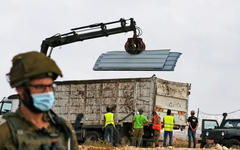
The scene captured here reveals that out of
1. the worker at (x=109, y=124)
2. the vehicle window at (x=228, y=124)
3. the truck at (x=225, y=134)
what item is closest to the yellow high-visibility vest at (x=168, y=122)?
the worker at (x=109, y=124)

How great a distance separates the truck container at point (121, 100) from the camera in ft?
68.4

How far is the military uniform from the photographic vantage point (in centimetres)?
256

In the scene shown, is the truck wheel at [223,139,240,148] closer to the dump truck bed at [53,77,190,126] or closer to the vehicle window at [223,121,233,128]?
the vehicle window at [223,121,233,128]

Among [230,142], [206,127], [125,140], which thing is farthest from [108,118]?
[206,127]

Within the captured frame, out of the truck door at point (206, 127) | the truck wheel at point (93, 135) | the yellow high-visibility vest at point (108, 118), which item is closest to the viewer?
the yellow high-visibility vest at point (108, 118)

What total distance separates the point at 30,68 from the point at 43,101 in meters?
0.17

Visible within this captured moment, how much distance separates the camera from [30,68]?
2.56 m

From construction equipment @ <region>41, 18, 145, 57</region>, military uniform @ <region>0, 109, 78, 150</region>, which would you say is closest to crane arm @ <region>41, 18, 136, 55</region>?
construction equipment @ <region>41, 18, 145, 57</region>

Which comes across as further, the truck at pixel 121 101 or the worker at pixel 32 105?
the truck at pixel 121 101

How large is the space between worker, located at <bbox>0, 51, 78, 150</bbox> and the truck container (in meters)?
17.9

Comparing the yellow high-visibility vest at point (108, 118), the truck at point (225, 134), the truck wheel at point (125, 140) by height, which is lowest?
the truck wheel at point (125, 140)

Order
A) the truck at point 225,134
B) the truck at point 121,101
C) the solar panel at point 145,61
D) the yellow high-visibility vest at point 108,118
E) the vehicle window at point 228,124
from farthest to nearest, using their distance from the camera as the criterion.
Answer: the solar panel at point 145,61
the truck at point 121,101
the vehicle window at point 228,124
the truck at point 225,134
the yellow high-visibility vest at point 108,118

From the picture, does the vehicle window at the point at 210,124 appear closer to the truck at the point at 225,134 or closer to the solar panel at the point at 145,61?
the truck at the point at 225,134

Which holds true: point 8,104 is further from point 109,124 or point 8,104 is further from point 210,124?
point 210,124
